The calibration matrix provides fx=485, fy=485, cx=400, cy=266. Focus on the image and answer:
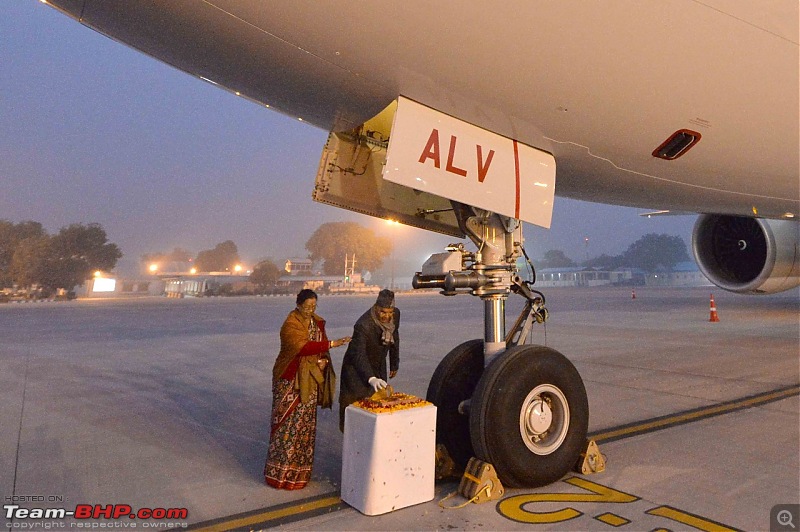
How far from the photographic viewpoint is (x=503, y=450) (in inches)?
128

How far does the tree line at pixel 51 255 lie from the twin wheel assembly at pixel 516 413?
55.4 meters

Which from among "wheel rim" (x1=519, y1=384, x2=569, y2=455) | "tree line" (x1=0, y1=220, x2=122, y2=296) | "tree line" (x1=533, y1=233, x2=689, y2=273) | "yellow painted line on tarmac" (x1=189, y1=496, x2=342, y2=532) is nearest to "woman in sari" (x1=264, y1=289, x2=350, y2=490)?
"yellow painted line on tarmac" (x1=189, y1=496, x2=342, y2=532)

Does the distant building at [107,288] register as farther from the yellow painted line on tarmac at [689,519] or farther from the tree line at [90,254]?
the yellow painted line on tarmac at [689,519]

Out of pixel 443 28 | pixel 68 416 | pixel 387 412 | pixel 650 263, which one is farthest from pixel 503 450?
pixel 650 263

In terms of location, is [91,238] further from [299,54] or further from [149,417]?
[299,54]

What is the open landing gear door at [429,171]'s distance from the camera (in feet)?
10.4

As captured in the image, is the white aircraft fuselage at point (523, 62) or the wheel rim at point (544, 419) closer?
the white aircraft fuselage at point (523, 62)

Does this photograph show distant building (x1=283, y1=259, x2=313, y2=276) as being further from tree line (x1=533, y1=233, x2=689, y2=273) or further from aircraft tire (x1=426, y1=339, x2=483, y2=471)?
tree line (x1=533, y1=233, x2=689, y2=273)

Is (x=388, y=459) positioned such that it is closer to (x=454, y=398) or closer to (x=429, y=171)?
(x=454, y=398)

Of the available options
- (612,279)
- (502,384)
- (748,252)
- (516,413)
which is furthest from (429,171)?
(612,279)

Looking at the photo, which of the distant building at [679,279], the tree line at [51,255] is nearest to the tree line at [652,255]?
the distant building at [679,279]

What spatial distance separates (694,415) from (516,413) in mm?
3315

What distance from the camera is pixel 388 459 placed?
122 inches

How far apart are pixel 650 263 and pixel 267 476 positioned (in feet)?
508
